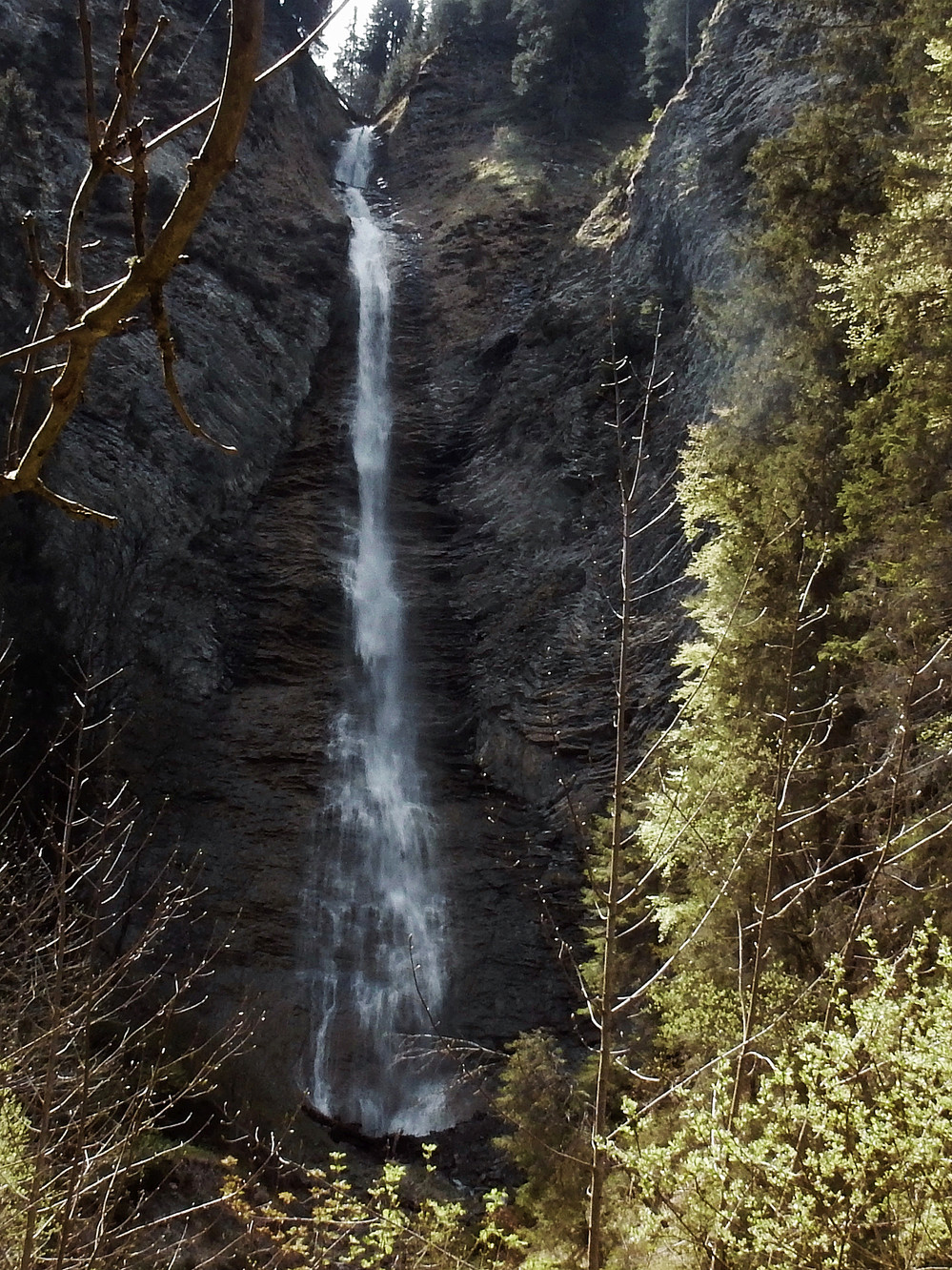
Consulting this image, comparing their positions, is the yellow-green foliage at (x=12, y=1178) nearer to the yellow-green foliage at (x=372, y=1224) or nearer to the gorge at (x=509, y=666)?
the gorge at (x=509, y=666)

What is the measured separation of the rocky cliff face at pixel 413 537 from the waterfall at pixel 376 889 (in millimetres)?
439

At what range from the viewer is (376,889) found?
18.7m

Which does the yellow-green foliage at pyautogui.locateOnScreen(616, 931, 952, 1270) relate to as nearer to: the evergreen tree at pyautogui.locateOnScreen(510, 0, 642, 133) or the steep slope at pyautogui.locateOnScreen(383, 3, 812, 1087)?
the steep slope at pyautogui.locateOnScreen(383, 3, 812, 1087)

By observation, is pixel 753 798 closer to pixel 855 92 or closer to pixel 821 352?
pixel 821 352

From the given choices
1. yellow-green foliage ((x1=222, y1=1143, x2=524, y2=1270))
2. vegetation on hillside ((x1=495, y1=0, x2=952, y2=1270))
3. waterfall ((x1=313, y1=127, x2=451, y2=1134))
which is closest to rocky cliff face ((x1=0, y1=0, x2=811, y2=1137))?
waterfall ((x1=313, y1=127, x2=451, y2=1134))

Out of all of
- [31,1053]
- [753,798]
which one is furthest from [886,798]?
[31,1053]

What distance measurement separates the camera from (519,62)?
38562 millimetres

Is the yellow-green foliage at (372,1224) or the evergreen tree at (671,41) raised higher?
the evergreen tree at (671,41)

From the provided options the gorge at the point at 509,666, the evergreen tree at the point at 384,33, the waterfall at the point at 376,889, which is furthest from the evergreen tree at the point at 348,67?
the waterfall at the point at 376,889

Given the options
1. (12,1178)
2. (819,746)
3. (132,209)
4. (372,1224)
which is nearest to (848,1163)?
(819,746)

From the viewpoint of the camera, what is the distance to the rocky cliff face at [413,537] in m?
18.1

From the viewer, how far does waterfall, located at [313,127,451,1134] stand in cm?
1593

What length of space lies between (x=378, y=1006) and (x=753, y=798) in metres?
10.9

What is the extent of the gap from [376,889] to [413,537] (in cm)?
982
